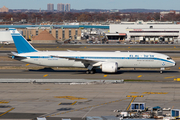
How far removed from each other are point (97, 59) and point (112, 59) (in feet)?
8.78

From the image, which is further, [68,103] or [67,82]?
[67,82]

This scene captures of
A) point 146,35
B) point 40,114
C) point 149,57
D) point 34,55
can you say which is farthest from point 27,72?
point 146,35

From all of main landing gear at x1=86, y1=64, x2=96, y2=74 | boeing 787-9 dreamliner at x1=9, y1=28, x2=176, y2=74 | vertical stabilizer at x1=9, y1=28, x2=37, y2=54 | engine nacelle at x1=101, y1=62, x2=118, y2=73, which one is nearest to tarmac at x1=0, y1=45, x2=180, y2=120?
main landing gear at x1=86, y1=64, x2=96, y2=74

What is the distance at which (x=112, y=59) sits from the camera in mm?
54125

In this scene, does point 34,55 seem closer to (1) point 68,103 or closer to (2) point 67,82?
(2) point 67,82

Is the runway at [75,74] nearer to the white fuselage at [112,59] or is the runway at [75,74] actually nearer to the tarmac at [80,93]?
the tarmac at [80,93]

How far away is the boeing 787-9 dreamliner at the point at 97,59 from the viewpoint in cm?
5366

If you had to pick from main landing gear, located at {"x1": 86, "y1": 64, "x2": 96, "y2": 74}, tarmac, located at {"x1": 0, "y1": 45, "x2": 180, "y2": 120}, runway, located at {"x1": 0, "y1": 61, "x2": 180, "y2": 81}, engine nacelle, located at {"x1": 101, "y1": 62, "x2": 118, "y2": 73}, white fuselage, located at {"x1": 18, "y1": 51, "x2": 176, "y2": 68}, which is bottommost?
runway, located at {"x1": 0, "y1": 61, "x2": 180, "y2": 81}

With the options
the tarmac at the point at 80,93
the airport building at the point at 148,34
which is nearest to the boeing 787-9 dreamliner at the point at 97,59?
the tarmac at the point at 80,93

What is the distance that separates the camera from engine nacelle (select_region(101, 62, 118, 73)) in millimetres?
52438

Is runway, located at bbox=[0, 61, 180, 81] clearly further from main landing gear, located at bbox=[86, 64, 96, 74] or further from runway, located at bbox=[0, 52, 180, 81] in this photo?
main landing gear, located at bbox=[86, 64, 96, 74]

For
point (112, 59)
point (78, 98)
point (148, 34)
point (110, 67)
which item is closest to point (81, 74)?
point (110, 67)

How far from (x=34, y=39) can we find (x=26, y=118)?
394 ft

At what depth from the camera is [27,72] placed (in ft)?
185
